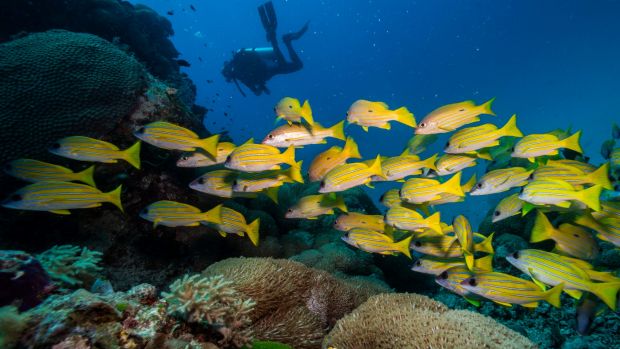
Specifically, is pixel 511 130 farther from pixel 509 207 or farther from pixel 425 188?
A: pixel 425 188

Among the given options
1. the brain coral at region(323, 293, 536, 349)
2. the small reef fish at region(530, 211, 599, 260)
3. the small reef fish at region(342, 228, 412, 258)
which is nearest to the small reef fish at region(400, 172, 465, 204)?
the small reef fish at region(342, 228, 412, 258)

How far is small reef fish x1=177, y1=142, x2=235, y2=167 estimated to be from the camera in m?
4.20

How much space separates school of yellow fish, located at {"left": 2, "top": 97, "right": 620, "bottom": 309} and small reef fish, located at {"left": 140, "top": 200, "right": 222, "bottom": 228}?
0.04 feet

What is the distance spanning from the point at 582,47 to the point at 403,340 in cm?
8088

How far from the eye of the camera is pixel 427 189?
13.8ft

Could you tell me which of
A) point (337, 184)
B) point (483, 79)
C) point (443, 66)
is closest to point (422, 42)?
point (443, 66)

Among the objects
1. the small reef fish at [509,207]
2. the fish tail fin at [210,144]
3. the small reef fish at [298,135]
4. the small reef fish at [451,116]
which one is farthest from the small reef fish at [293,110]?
the small reef fish at [509,207]

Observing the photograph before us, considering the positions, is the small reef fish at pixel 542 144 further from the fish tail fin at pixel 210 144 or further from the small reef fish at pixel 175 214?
the small reef fish at pixel 175 214

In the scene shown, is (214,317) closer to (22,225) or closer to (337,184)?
(337,184)

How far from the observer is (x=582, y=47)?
58.5 meters

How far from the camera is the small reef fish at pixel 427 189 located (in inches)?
160

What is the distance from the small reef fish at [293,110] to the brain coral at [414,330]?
100 inches

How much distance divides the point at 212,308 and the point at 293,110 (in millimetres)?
2709

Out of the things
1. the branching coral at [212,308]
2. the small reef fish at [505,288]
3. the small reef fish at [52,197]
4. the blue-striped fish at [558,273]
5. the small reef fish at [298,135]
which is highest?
the small reef fish at [298,135]
